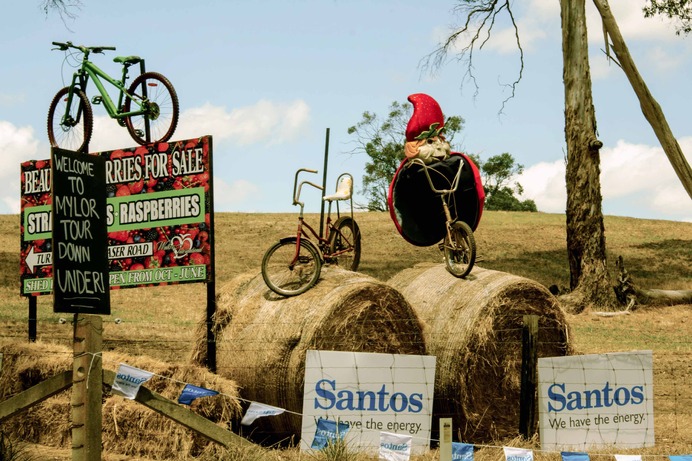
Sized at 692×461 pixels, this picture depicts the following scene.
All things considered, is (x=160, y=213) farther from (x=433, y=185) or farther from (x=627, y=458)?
(x=627, y=458)

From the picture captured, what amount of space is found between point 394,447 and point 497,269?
2030 cm

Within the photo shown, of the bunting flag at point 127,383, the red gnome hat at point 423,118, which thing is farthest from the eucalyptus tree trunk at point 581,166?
the bunting flag at point 127,383

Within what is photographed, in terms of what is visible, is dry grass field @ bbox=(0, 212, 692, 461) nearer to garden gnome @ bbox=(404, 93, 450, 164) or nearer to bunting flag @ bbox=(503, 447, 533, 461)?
bunting flag @ bbox=(503, 447, 533, 461)

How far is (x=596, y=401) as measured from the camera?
9914 mm

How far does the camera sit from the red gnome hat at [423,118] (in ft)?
41.6

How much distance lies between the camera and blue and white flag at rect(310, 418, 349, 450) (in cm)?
907

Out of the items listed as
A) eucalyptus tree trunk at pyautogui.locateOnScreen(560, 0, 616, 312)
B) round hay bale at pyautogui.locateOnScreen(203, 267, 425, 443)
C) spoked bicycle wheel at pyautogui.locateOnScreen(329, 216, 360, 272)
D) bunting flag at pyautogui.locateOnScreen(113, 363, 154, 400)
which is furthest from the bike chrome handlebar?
eucalyptus tree trunk at pyautogui.locateOnScreen(560, 0, 616, 312)

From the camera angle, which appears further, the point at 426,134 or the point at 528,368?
the point at 426,134

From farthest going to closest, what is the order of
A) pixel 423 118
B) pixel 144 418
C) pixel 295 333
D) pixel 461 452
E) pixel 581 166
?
1. pixel 581 166
2. pixel 423 118
3. pixel 295 333
4. pixel 144 418
5. pixel 461 452

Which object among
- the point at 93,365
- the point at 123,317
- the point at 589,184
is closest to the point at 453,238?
the point at 93,365

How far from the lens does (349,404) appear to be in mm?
9344

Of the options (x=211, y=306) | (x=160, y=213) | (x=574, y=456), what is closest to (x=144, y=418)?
(x=211, y=306)

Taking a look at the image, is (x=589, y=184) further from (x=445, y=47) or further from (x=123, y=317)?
(x=123, y=317)

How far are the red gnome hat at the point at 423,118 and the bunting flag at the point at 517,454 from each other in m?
4.98
